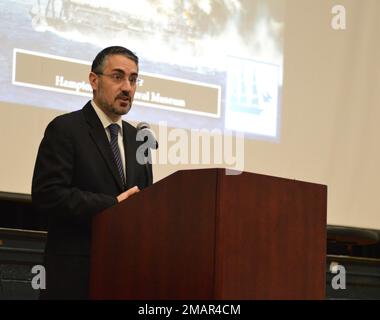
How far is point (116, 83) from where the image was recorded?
273 centimetres

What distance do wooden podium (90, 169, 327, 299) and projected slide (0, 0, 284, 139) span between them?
1.44 metres

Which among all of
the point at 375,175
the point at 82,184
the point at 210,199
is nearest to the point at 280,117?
the point at 375,175

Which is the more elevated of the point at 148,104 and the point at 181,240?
the point at 148,104

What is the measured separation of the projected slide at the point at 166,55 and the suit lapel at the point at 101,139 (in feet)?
3.42

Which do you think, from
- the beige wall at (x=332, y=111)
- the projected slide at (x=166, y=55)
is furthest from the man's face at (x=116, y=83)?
the beige wall at (x=332, y=111)

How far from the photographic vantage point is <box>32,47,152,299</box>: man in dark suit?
254 cm

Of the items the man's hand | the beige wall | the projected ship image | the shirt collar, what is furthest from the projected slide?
the man's hand

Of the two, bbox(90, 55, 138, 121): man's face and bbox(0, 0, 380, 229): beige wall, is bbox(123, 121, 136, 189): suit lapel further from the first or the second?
bbox(0, 0, 380, 229): beige wall

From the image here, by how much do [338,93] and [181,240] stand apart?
276 centimetres

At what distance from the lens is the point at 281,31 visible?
457 centimetres

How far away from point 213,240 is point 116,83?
0.78 meters

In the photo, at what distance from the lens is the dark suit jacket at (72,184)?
2518 mm

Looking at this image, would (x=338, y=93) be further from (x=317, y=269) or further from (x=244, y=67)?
(x=317, y=269)
